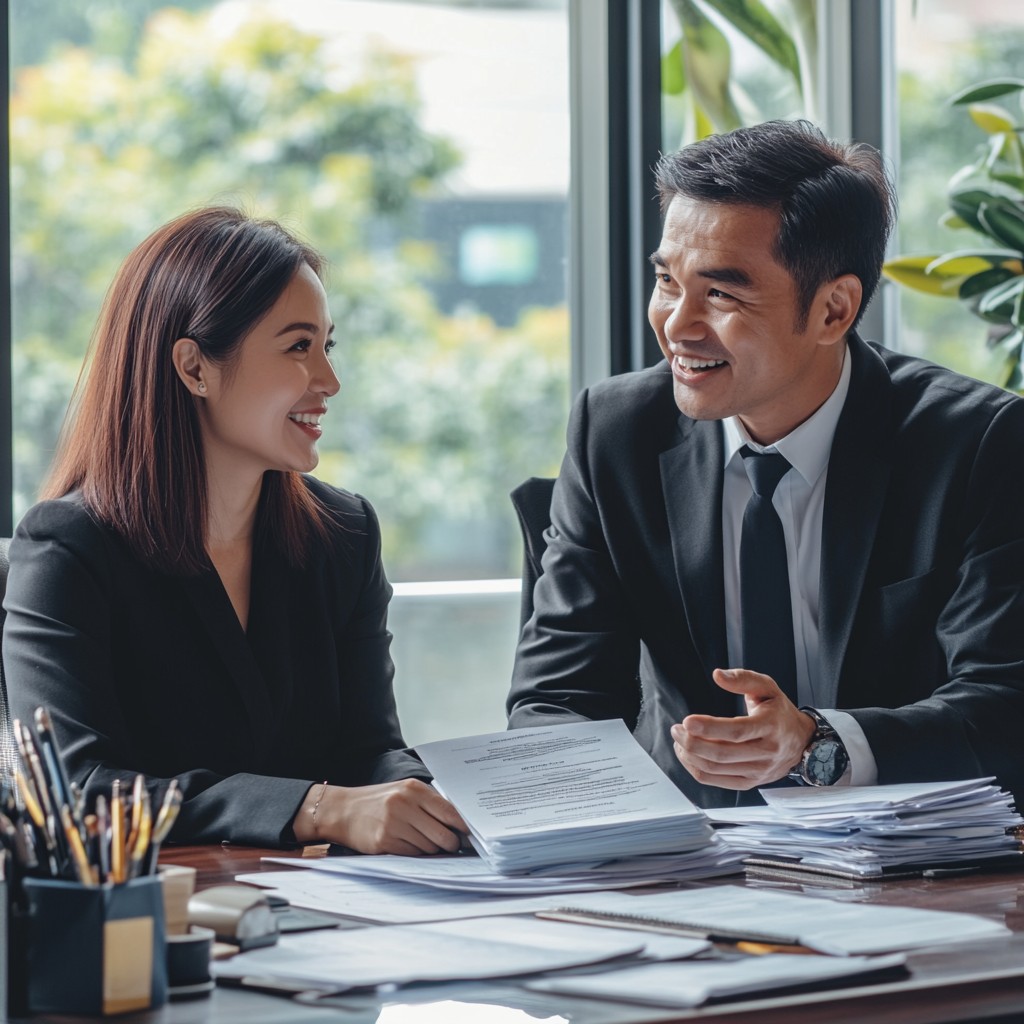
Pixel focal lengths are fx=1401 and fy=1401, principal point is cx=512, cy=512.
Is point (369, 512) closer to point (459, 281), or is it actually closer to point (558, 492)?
point (558, 492)

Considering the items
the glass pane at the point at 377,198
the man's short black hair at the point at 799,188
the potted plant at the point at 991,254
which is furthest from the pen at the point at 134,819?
the glass pane at the point at 377,198

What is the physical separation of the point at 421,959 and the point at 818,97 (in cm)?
257

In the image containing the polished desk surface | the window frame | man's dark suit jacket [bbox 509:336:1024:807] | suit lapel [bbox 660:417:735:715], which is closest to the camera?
the polished desk surface

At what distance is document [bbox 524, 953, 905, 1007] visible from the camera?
86cm

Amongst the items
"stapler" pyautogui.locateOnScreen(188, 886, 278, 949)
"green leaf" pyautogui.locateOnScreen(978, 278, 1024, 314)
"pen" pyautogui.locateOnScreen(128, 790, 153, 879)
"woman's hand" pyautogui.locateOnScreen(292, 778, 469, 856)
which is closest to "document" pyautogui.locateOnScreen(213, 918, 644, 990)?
"stapler" pyautogui.locateOnScreen(188, 886, 278, 949)

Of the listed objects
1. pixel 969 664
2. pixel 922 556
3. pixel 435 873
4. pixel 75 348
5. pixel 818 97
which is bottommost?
pixel 435 873

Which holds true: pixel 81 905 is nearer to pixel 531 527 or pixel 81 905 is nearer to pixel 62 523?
pixel 62 523

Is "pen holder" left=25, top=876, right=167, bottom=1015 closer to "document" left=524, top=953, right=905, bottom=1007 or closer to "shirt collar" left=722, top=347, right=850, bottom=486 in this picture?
"document" left=524, top=953, right=905, bottom=1007

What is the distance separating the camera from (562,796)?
1.39 metres

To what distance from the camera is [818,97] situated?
3.10m

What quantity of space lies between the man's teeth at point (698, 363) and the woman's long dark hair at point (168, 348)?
0.56 m

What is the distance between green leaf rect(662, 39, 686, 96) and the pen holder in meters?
2.46

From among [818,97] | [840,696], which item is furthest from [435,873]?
[818,97]

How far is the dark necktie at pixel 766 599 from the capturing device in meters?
1.90
